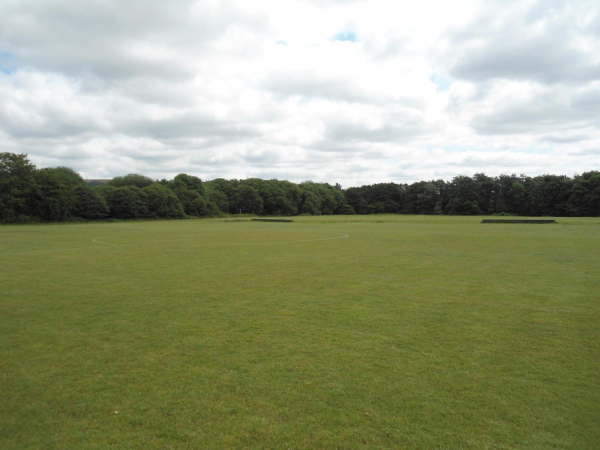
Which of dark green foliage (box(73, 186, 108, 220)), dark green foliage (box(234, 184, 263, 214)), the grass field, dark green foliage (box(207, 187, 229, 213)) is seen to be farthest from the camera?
dark green foliage (box(207, 187, 229, 213))

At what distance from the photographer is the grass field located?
13.5 feet

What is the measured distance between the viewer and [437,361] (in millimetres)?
5754

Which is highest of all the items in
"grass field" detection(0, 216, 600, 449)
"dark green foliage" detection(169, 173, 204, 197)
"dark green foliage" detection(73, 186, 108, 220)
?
"dark green foliage" detection(169, 173, 204, 197)

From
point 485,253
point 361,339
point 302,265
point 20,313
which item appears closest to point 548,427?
point 361,339

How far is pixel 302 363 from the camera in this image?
18.7 feet

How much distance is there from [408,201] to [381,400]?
379 feet

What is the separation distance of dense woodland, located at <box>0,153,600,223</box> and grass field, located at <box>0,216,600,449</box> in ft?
195

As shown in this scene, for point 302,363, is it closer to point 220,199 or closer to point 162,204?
point 162,204

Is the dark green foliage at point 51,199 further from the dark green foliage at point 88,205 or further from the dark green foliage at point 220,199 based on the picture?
the dark green foliage at point 220,199

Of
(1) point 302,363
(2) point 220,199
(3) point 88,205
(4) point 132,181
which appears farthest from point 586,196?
(4) point 132,181

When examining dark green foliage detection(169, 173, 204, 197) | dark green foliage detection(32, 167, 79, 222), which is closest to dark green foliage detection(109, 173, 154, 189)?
dark green foliage detection(169, 173, 204, 197)

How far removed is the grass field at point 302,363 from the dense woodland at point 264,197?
59326 millimetres

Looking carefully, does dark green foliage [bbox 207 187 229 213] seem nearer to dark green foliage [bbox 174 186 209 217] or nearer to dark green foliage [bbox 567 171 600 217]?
dark green foliage [bbox 174 186 209 217]

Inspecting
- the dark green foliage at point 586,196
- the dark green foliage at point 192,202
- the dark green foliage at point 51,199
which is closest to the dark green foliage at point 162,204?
the dark green foliage at point 192,202
